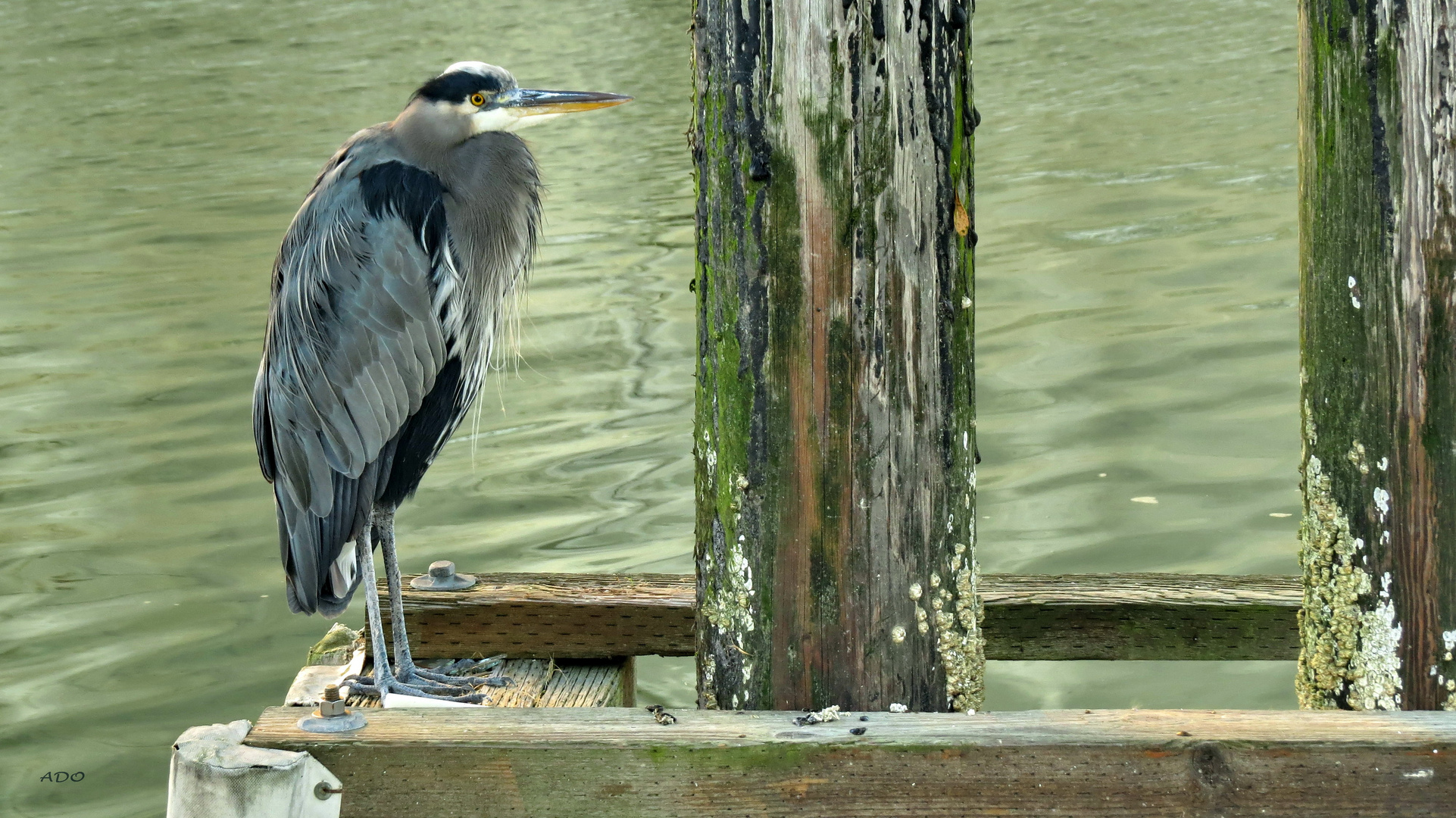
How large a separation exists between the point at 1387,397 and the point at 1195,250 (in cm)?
615

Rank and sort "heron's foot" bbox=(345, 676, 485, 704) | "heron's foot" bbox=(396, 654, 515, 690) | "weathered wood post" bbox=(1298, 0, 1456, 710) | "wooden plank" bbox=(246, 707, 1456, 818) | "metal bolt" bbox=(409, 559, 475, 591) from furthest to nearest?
1. "metal bolt" bbox=(409, 559, 475, 591)
2. "heron's foot" bbox=(396, 654, 515, 690)
3. "heron's foot" bbox=(345, 676, 485, 704)
4. "weathered wood post" bbox=(1298, 0, 1456, 710)
5. "wooden plank" bbox=(246, 707, 1456, 818)

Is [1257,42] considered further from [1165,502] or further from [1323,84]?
[1323,84]

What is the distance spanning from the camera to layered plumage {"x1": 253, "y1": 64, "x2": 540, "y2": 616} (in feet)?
10.6

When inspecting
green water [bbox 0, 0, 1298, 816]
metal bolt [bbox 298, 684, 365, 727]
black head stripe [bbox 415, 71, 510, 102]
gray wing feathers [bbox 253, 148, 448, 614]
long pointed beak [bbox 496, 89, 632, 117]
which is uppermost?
black head stripe [bbox 415, 71, 510, 102]

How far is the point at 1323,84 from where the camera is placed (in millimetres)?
2301

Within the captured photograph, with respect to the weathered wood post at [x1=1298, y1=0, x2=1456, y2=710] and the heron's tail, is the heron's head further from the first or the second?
the weathered wood post at [x1=1298, y1=0, x2=1456, y2=710]

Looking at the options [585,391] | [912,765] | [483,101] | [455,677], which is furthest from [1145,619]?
[585,391]

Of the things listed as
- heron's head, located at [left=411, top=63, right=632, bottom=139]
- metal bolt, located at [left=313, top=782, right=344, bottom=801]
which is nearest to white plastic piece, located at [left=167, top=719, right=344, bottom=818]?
metal bolt, located at [left=313, top=782, right=344, bottom=801]

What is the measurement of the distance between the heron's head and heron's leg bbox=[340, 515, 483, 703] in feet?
3.01

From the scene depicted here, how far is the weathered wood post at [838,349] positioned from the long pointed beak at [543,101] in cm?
109

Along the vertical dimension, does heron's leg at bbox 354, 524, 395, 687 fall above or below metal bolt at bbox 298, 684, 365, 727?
below

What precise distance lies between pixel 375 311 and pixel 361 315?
0.03 m

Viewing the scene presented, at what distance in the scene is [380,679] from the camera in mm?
3125

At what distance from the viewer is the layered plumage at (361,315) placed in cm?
324
